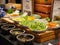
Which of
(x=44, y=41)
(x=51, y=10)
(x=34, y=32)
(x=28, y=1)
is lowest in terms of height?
(x=44, y=41)

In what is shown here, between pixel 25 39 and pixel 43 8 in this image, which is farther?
pixel 43 8

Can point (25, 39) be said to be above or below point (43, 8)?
below

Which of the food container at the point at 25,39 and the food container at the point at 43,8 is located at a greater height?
the food container at the point at 43,8

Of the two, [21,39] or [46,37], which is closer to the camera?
[21,39]

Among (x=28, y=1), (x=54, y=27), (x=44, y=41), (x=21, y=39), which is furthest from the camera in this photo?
(x=28, y=1)

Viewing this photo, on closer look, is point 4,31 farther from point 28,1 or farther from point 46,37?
point 28,1

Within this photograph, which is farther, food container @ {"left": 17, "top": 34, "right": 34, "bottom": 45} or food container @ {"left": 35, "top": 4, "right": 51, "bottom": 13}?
food container @ {"left": 35, "top": 4, "right": 51, "bottom": 13}

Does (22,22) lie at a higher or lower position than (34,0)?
lower

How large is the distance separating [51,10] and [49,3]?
24 centimetres

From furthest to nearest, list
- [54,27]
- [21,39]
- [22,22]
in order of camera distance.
A: [22,22] < [54,27] < [21,39]

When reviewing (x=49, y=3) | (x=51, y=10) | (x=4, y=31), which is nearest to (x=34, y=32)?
(x=4, y=31)

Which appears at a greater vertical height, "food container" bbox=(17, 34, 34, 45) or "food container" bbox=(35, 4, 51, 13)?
"food container" bbox=(35, 4, 51, 13)

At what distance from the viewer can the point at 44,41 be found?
5.48 feet

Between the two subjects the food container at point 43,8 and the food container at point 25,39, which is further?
the food container at point 43,8
